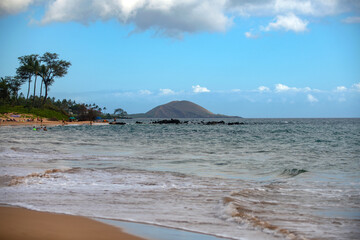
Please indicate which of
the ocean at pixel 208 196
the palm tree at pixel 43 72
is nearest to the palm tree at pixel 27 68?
the palm tree at pixel 43 72

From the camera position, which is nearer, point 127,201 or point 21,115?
point 127,201

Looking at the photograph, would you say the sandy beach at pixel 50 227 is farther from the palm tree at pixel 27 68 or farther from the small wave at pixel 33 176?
the palm tree at pixel 27 68

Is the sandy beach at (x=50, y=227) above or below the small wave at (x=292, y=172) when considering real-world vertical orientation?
below

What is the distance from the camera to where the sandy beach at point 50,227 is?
459 cm

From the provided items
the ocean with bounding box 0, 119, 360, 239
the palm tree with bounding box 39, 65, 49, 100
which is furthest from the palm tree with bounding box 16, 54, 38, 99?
the ocean with bounding box 0, 119, 360, 239

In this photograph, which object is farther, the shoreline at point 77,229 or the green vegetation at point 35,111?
the green vegetation at point 35,111

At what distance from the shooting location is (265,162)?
14.3 metres

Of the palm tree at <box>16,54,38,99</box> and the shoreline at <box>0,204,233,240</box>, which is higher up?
the palm tree at <box>16,54,38,99</box>

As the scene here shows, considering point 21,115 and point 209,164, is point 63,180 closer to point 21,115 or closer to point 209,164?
point 209,164

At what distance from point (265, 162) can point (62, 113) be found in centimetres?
7920

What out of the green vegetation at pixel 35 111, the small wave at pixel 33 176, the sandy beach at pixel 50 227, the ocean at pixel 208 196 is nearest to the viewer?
the sandy beach at pixel 50 227

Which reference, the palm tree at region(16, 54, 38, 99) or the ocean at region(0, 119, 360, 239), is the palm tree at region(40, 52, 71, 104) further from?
the ocean at region(0, 119, 360, 239)

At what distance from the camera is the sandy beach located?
4586 mm

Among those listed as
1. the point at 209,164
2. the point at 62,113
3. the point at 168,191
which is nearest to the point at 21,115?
the point at 62,113
